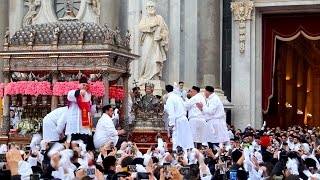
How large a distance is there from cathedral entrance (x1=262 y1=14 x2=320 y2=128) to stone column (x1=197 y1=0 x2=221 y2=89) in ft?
8.14

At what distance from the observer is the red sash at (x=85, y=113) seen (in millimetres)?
15590

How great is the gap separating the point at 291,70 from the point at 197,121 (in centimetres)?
2042

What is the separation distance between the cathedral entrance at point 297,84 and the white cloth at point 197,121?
38.9ft

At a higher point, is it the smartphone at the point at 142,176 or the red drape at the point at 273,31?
the red drape at the point at 273,31

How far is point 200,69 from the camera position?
2633 centimetres

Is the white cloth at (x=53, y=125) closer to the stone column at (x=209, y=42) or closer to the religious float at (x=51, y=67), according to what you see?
the religious float at (x=51, y=67)

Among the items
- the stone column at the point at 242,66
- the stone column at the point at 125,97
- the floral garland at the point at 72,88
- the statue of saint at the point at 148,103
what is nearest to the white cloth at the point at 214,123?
the statue of saint at the point at 148,103

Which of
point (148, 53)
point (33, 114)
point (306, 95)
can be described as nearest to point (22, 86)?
point (33, 114)

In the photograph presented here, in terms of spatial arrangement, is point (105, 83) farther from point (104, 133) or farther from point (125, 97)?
point (104, 133)

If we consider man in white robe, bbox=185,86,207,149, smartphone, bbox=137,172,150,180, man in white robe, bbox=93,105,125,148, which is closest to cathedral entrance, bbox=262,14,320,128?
man in white robe, bbox=185,86,207,149

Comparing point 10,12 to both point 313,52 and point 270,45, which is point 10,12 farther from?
point 313,52

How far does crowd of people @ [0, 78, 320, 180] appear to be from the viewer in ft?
29.8

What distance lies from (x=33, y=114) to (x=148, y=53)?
6.94 m

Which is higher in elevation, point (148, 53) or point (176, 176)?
point (148, 53)
